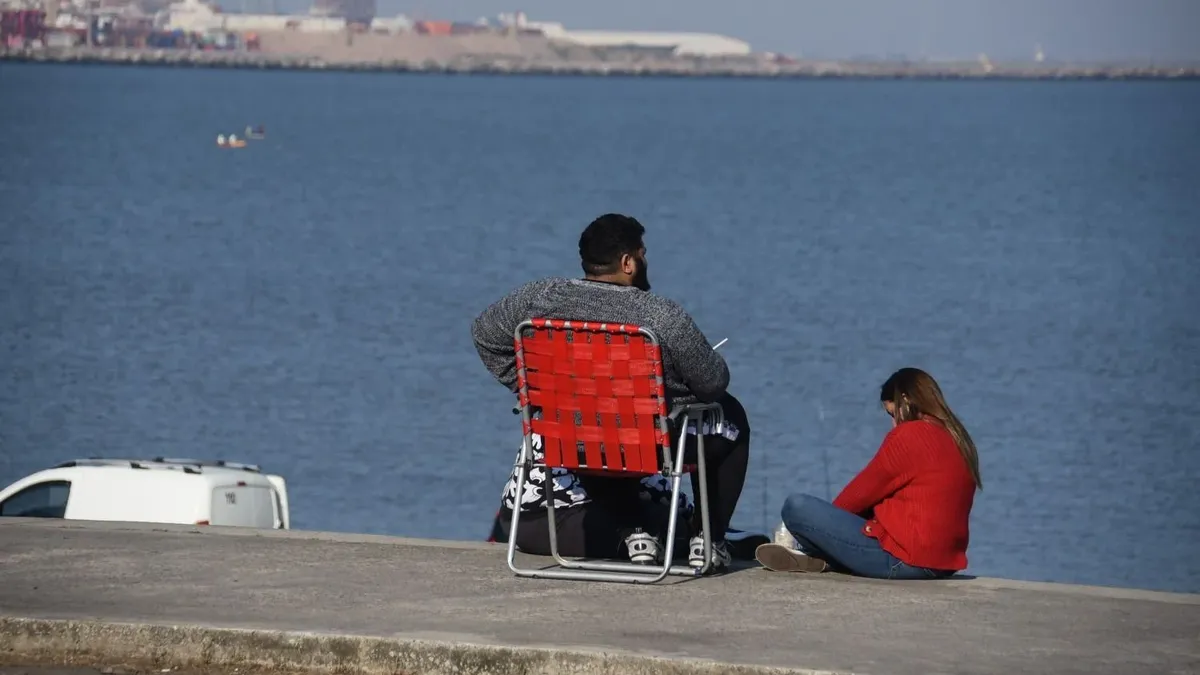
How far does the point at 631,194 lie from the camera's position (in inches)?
2781

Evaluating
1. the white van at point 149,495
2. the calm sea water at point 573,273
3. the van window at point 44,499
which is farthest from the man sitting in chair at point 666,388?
the calm sea water at point 573,273

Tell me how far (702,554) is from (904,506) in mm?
643

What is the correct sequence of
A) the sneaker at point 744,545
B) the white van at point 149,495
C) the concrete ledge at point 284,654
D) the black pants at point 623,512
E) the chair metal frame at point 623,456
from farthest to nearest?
the white van at point 149,495
the sneaker at point 744,545
the black pants at point 623,512
the chair metal frame at point 623,456
the concrete ledge at point 284,654

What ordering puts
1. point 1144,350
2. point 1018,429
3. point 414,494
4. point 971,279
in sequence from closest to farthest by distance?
point 414,494
point 1018,429
point 1144,350
point 971,279

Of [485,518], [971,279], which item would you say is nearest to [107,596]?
[485,518]

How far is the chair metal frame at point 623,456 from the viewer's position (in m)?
6.48

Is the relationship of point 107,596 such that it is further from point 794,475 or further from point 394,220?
point 394,220

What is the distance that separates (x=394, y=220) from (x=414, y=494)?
37.8 meters

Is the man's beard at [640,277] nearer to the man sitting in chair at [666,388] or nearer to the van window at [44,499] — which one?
the man sitting in chair at [666,388]

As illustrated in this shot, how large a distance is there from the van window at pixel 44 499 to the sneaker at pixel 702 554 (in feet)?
24.0

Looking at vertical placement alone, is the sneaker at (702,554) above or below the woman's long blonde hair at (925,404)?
below

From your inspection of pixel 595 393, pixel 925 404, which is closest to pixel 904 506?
pixel 925 404

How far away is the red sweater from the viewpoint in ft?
21.9

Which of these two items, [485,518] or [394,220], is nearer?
[485,518]
